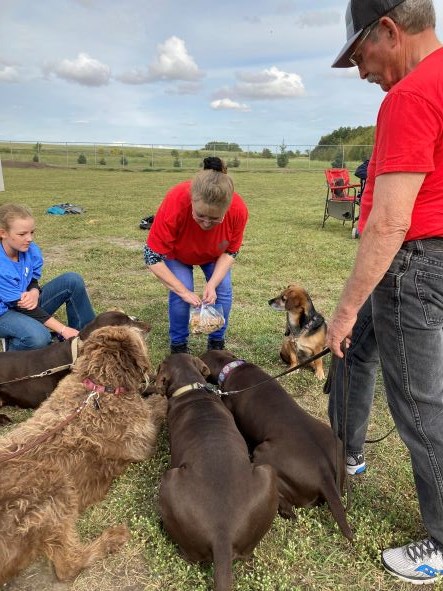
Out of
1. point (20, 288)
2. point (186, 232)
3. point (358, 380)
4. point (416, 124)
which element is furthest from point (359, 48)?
point (20, 288)

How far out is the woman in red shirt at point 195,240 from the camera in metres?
4.29

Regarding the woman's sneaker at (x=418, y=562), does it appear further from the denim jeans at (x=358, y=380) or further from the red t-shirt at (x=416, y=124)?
the red t-shirt at (x=416, y=124)

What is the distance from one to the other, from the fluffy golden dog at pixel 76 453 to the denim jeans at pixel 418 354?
70.6 inches

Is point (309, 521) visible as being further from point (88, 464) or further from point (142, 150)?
point (142, 150)

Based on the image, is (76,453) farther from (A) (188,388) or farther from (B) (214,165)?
(B) (214,165)

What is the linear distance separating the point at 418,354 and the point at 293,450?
1119 millimetres

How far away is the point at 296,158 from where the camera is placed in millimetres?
44156

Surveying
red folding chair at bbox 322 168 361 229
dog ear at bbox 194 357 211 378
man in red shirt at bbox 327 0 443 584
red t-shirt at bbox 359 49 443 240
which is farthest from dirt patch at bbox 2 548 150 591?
red folding chair at bbox 322 168 361 229

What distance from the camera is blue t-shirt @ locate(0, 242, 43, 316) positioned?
4.82 meters

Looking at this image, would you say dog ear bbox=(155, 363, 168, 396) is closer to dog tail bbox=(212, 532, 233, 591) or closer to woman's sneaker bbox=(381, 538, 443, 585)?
dog tail bbox=(212, 532, 233, 591)

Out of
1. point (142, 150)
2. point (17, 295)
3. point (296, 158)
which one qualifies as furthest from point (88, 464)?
point (142, 150)

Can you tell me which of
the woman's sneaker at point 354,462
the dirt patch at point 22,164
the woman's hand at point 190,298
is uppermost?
the woman's hand at point 190,298

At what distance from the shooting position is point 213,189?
164 inches

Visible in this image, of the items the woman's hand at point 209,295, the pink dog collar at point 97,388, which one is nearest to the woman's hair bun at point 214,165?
the woman's hand at point 209,295
